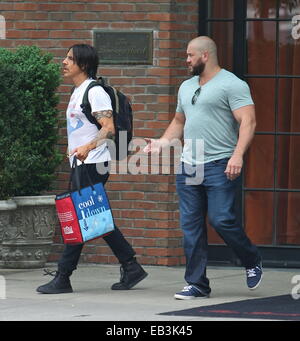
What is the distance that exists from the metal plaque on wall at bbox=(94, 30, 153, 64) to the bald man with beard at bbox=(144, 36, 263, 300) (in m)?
2.02

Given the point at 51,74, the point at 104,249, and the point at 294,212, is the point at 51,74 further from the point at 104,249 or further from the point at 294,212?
the point at 294,212

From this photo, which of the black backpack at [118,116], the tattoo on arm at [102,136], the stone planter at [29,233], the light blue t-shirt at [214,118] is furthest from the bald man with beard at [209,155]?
the stone planter at [29,233]

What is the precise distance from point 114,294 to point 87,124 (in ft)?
4.52

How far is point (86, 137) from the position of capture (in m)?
10.2

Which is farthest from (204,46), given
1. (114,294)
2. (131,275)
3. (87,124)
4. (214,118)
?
(114,294)

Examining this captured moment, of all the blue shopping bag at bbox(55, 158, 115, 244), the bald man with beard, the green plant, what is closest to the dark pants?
the blue shopping bag at bbox(55, 158, 115, 244)

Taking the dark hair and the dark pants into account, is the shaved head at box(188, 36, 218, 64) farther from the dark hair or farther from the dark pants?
the dark pants

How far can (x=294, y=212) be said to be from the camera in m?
12.2

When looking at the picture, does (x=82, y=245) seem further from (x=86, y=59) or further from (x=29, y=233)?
(x=29, y=233)

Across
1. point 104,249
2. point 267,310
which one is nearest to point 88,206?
point 267,310

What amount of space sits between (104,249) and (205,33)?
2.28 m

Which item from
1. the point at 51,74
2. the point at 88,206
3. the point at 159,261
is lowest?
the point at 159,261

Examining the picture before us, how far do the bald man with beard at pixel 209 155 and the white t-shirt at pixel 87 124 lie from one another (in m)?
0.41

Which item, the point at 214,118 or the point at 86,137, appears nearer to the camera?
the point at 214,118
